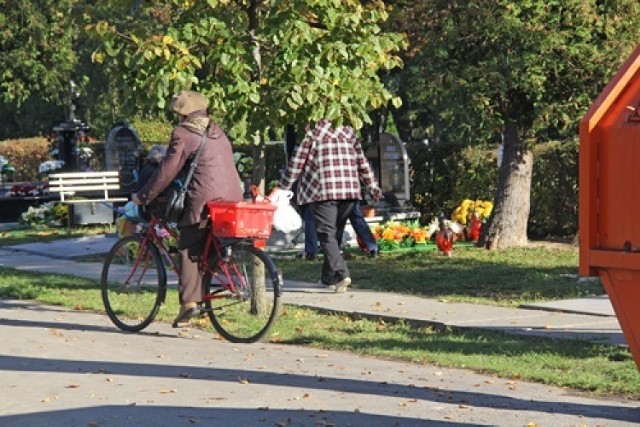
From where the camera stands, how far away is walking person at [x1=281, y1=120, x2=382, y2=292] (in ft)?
45.5

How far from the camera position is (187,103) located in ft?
37.0

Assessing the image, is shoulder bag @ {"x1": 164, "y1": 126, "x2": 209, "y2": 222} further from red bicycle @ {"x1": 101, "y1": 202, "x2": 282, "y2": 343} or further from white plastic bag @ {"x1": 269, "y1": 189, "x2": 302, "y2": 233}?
white plastic bag @ {"x1": 269, "y1": 189, "x2": 302, "y2": 233}

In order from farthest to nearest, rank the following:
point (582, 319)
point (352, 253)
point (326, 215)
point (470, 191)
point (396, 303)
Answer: point (470, 191) → point (352, 253) → point (326, 215) → point (396, 303) → point (582, 319)

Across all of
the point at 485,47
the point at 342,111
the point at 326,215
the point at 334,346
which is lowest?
the point at 334,346

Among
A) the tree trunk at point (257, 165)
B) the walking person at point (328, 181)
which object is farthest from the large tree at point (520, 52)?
the tree trunk at point (257, 165)

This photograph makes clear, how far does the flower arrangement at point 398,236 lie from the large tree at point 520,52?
179cm

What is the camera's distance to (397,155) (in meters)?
21.8

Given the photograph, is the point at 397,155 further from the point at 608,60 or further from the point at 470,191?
the point at 608,60

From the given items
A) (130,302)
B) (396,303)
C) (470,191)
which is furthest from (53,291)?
(470,191)

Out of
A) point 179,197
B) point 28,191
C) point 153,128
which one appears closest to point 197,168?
point 179,197

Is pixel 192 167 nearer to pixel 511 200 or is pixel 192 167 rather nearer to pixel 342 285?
pixel 342 285

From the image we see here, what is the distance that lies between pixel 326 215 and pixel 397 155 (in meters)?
7.97

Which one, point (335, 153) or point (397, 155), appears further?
point (397, 155)

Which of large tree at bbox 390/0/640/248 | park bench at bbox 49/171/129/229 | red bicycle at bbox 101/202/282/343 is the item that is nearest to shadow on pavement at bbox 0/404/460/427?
red bicycle at bbox 101/202/282/343
